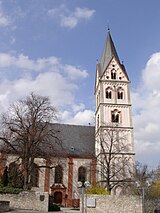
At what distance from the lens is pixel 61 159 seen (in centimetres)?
4162

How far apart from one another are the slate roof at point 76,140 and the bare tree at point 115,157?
271 cm

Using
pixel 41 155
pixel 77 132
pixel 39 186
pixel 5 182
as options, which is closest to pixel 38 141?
pixel 41 155

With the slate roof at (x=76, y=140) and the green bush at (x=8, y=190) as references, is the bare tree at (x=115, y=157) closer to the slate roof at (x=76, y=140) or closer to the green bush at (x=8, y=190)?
the slate roof at (x=76, y=140)

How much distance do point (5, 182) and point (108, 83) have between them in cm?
2538

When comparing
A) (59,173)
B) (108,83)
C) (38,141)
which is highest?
(108,83)

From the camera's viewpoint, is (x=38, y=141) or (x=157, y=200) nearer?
(x=157, y=200)

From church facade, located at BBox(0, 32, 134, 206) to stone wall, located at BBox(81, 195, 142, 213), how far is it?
489 inches

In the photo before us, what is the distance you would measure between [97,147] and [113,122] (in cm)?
480

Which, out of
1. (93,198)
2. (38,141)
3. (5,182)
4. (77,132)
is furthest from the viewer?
(77,132)

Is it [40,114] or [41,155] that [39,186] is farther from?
[40,114]

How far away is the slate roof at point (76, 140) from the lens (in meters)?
43.8

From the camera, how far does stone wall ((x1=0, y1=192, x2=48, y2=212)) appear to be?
26312mm

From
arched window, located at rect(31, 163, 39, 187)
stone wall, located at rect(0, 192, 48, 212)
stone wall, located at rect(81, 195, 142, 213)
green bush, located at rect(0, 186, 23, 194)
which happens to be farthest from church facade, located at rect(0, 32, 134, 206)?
stone wall, located at rect(81, 195, 142, 213)

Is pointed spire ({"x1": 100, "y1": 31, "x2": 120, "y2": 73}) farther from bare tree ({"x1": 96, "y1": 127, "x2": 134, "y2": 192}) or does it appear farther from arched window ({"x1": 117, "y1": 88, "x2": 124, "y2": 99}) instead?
bare tree ({"x1": 96, "y1": 127, "x2": 134, "y2": 192})
